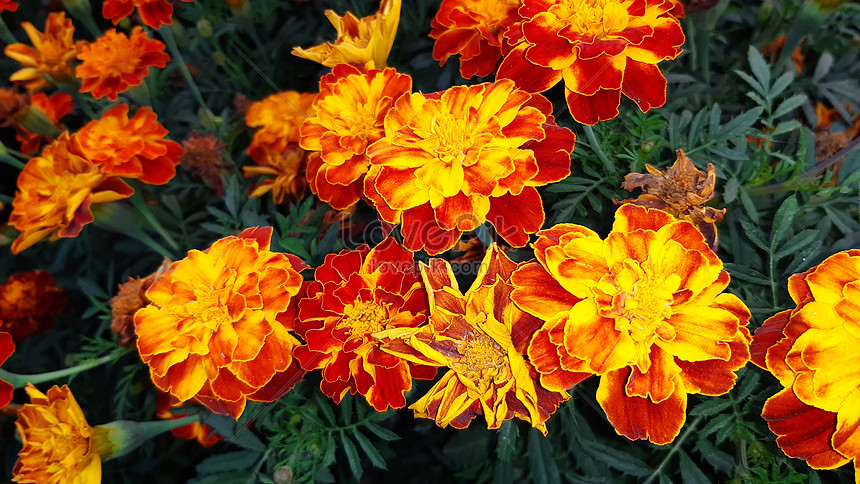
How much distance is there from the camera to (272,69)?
1.22 metres

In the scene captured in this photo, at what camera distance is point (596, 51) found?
2.04ft

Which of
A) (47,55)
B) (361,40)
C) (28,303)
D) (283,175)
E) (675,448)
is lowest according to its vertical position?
(28,303)

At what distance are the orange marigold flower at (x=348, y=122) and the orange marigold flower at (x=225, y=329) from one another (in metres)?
0.11

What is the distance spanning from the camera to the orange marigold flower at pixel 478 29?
2.39ft

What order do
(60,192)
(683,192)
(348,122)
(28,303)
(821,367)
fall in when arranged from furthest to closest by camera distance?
(28,303) < (60,192) < (348,122) < (683,192) < (821,367)

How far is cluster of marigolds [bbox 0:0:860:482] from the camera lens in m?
0.54

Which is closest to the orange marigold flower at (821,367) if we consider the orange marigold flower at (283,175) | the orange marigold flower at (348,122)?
the orange marigold flower at (348,122)

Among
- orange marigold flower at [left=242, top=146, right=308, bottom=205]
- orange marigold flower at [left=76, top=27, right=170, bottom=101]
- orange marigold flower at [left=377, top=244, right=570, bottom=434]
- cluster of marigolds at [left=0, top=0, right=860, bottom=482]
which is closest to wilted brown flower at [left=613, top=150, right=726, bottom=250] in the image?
cluster of marigolds at [left=0, top=0, right=860, bottom=482]

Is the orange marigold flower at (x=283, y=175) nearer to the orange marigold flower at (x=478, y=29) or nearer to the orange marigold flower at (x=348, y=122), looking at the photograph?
the orange marigold flower at (x=348, y=122)

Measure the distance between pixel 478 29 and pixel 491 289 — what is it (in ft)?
1.13

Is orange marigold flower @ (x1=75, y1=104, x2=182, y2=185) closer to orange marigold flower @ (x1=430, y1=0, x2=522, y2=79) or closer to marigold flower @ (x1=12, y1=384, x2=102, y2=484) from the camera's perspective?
marigold flower @ (x1=12, y1=384, x2=102, y2=484)

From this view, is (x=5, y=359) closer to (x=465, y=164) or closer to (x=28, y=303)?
(x=28, y=303)

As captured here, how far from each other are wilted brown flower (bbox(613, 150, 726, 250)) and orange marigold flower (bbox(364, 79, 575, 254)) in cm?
→ 9

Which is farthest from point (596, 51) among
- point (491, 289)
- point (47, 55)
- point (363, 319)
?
point (47, 55)
